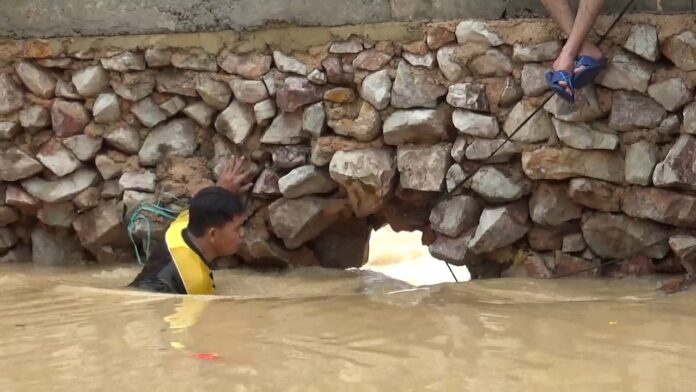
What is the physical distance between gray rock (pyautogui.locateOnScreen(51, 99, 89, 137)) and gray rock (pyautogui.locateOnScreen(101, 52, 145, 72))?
29 centimetres

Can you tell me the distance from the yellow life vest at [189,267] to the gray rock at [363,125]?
0.82m

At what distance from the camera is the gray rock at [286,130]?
13.8 feet

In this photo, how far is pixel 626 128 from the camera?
11.8 feet

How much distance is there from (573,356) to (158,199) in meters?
2.43

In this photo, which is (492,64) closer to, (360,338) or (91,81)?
(360,338)

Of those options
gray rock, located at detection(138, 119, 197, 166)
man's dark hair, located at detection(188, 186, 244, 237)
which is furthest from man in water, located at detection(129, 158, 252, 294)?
gray rock, located at detection(138, 119, 197, 166)

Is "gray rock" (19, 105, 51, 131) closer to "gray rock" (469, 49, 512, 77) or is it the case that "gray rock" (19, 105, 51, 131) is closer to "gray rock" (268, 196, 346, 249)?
"gray rock" (268, 196, 346, 249)

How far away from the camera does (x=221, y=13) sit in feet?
14.2

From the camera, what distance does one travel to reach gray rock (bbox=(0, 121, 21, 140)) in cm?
463

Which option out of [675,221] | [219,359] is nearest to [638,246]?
[675,221]

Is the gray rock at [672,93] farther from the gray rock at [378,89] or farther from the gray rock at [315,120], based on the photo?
the gray rock at [315,120]

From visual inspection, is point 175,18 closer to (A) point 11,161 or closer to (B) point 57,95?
(B) point 57,95

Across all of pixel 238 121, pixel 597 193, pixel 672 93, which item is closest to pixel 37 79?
pixel 238 121

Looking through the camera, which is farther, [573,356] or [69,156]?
[69,156]
